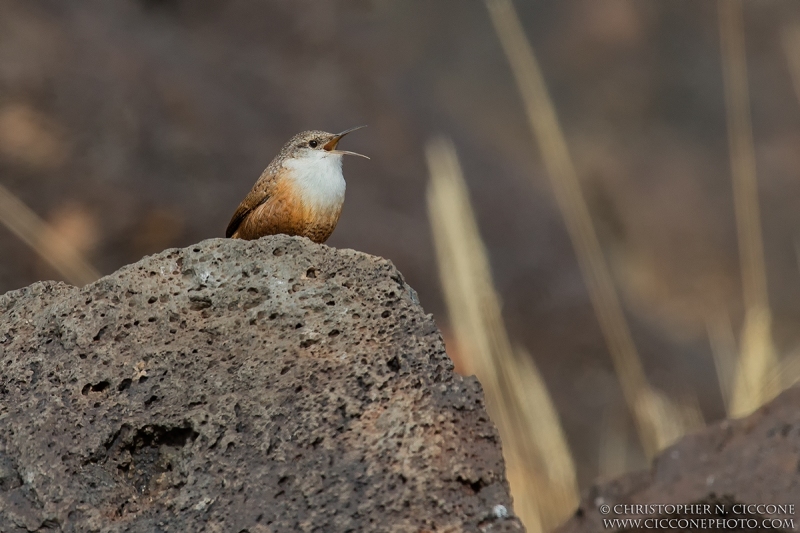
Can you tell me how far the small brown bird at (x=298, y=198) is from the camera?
14.1 feet

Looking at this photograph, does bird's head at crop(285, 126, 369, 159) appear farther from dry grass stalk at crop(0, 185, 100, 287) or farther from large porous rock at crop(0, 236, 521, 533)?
dry grass stalk at crop(0, 185, 100, 287)

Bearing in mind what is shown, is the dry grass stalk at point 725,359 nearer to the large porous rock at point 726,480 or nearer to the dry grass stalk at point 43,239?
the large porous rock at point 726,480

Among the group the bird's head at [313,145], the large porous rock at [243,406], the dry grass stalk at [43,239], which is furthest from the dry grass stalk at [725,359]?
the dry grass stalk at [43,239]

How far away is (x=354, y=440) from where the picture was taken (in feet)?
8.71

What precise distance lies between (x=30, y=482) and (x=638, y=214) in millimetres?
8499

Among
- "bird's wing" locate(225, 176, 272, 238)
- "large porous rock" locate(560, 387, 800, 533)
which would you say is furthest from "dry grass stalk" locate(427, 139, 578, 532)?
"bird's wing" locate(225, 176, 272, 238)

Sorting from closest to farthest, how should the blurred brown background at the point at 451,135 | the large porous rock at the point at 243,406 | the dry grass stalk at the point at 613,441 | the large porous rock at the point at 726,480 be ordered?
1. the large porous rock at the point at 243,406
2. the large porous rock at the point at 726,480
3. the dry grass stalk at the point at 613,441
4. the blurred brown background at the point at 451,135

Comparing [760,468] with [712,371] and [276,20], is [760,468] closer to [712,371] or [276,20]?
[712,371]

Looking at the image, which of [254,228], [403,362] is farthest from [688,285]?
[403,362]

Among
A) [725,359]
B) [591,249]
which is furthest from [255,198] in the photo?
[725,359]

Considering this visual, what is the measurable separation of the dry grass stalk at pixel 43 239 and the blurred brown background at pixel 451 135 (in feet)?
0.45

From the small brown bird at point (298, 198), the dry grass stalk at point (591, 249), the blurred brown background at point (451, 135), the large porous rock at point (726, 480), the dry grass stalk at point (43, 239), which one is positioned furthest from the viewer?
the blurred brown background at point (451, 135)

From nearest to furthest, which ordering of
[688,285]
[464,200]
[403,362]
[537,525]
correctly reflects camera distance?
[403,362]
[537,525]
[464,200]
[688,285]

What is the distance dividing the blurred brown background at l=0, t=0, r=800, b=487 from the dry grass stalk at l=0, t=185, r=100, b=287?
14 centimetres
